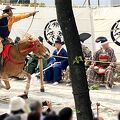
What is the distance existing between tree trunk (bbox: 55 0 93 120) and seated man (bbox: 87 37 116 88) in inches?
257

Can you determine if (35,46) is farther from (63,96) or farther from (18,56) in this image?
(63,96)

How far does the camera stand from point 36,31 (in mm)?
14148

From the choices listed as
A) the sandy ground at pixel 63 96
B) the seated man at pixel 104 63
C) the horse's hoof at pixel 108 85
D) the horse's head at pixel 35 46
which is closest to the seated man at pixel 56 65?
the sandy ground at pixel 63 96

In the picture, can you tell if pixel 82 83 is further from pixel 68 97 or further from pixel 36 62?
pixel 36 62

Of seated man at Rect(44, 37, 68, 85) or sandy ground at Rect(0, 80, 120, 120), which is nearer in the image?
sandy ground at Rect(0, 80, 120, 120)

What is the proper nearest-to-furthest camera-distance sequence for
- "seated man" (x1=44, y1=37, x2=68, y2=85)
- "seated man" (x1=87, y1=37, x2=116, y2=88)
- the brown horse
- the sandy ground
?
1. the sandy ground
2. the brown horse
3. "seated man" (x1=87, y1=37, x2=116, y2=88)
4. "seated man" (x1=44, y1=37, x2=68, y2=85)

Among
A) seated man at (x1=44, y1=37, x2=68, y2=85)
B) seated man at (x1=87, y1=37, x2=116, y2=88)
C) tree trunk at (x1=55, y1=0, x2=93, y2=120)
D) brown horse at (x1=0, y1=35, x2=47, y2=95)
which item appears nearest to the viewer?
tree trunk at (x1=55, y1=0, x2=93, y2=120)

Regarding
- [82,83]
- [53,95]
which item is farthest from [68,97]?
[82,83]

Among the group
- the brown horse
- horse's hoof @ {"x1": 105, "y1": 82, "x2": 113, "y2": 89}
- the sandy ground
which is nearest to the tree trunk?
the sandy ground

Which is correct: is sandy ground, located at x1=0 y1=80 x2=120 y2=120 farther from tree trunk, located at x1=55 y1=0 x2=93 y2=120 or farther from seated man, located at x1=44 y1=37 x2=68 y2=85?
tree trunk, located at x1=55 y1=0 x2=93 y2=120

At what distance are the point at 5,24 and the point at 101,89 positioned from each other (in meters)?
2.83

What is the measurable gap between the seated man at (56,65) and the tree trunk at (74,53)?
7297 millimetres

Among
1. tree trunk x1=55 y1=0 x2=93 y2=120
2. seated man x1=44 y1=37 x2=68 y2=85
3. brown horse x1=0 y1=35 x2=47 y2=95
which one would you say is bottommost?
seated man x1=44 y1=37 x2=68 y2=85

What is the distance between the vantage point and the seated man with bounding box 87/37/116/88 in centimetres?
1127
